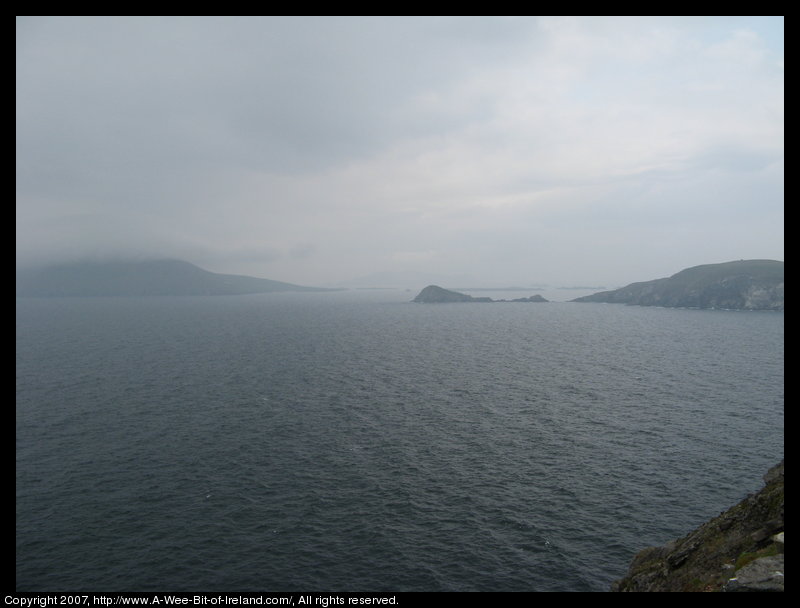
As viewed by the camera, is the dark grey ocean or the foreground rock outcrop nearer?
the foreground rock outcrop

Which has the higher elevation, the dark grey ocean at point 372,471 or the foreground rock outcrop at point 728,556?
the foreground rock outcrop at point 728,556

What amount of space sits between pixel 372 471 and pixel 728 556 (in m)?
38.2

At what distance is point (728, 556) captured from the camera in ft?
81.4

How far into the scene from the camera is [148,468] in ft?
177

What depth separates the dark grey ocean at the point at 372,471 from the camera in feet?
124

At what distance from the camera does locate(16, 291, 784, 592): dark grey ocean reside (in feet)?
124

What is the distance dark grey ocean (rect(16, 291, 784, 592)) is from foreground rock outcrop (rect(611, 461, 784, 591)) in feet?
26.5

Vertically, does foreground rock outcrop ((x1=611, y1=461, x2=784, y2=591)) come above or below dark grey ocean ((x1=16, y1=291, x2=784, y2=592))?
above

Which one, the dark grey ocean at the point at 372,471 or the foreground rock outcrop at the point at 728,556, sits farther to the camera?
the dark grey ocean at the point at 372,471

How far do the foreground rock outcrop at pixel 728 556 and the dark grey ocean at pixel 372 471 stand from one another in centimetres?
808

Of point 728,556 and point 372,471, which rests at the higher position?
point 728,556

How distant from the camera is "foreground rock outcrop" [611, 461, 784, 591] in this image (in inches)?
780

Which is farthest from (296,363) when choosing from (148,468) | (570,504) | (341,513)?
(570,504)
